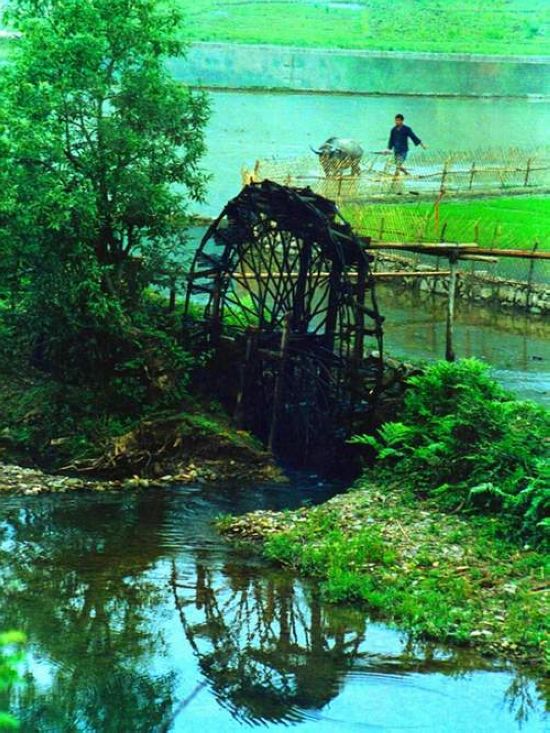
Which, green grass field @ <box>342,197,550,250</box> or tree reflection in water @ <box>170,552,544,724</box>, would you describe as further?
green grass field @ <box>342,197,550,250</box>

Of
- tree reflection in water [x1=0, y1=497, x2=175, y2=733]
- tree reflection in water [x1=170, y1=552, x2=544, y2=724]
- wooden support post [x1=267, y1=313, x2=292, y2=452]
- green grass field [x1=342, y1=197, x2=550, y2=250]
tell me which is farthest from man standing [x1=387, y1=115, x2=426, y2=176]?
A: tree reflection in water [x1=170, y1=552, x2=544, y2=724]

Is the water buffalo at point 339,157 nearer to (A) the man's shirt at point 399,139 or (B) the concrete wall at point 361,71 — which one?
(A) the man's shirt at point 399,139

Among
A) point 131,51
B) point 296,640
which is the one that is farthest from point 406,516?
point 131,51

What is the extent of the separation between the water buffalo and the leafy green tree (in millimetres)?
18873

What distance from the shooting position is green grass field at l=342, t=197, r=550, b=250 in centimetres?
3722

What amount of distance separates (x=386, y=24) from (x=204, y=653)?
338 ft

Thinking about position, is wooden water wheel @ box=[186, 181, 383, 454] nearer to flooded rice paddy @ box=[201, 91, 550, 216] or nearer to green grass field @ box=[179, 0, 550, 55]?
flooded rice paddy @ box=[201, 91, 550, 216]

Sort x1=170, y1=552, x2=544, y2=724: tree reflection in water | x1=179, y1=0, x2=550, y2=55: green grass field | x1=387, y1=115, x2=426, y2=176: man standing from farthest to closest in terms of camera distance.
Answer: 1. x1=179, y1=0, x2=550, y2=55: green grass field
2. x1=387, y1=115, x2=426, y2=176: man standing
3. x1=170, y1=552, x2=544, y2=724: tree reflection in water

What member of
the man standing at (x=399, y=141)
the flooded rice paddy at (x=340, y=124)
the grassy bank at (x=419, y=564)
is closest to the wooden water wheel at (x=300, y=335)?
the grassy bank at (x=419, y=564)

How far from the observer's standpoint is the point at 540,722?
12.2 metres

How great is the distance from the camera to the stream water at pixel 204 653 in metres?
12.2

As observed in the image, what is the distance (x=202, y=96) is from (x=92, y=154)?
245 centimetres

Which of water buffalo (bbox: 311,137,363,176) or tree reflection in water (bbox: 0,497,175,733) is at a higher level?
water buffalo (bbox: 311,137,363,176)

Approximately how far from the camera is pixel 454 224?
38594 millimetres
